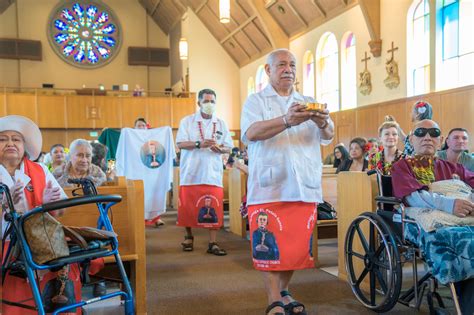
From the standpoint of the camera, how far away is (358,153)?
451 cm

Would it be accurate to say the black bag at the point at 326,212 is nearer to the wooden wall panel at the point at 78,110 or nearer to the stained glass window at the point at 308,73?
the stained glass window at the point at 308,73

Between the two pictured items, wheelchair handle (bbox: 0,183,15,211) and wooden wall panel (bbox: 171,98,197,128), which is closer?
wheelchair handle (bbox: 0,183,15,211)

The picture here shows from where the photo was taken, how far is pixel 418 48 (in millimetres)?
8438

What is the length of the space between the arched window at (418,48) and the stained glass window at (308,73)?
374 cm

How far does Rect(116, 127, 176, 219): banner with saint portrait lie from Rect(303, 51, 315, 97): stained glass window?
7.13 metres

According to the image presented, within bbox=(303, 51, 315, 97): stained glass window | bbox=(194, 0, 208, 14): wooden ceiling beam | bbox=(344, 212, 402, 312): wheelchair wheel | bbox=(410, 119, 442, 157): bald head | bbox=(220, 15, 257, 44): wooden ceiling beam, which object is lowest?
bbox=(344, 212, 402, 312): wheelchair wheel

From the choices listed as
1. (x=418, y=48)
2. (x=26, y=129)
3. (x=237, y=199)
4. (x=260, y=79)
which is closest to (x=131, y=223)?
(x=26, y=129)

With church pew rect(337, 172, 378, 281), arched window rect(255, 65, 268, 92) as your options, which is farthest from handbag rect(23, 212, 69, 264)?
arched window rect(255, 65, 268, 92)

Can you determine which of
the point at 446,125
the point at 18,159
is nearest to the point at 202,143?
the point at 18,159

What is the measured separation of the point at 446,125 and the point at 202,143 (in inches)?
212

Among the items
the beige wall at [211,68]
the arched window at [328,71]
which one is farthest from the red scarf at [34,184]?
the beige wall at [211,68]

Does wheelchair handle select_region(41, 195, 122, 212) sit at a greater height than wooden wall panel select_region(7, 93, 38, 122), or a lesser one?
lesser

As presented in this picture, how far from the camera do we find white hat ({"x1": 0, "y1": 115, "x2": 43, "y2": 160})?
2.10m

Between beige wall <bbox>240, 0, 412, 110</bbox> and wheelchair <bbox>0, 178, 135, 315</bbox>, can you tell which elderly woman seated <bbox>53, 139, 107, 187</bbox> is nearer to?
wheelchair <bbox>0, 178, 135, 315</bbox>
